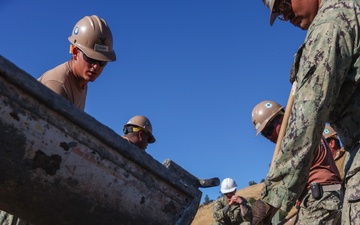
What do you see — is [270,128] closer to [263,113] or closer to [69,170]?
[263,113]

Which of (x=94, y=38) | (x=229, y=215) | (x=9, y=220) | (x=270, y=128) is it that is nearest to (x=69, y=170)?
(x=9, y=220)

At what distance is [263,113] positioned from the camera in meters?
6.58

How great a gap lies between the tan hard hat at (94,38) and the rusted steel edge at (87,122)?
157cm

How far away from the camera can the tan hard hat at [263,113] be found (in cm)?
651

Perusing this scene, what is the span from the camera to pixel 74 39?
4699 mm

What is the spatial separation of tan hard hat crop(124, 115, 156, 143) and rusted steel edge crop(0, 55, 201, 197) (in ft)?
12.8

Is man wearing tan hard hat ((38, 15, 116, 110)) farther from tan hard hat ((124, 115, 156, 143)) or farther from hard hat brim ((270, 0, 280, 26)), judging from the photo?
tan hard hat ((124, 115, 156, 143))

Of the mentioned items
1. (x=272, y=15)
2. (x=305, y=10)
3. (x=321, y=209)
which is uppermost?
(x=272, y=15)

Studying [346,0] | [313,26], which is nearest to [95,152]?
[313,26]

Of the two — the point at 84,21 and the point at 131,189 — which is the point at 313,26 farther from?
the point at 84,21

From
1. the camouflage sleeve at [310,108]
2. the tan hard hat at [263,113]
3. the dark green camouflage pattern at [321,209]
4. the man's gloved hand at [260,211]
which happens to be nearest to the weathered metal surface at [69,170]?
the man's gloved hand at [260,211]

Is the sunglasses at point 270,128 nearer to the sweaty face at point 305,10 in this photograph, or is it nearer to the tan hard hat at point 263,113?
the tan hard hat at point 263,113

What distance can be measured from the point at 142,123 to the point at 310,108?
4.56m

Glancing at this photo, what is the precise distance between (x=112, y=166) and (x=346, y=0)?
1.64 meters
